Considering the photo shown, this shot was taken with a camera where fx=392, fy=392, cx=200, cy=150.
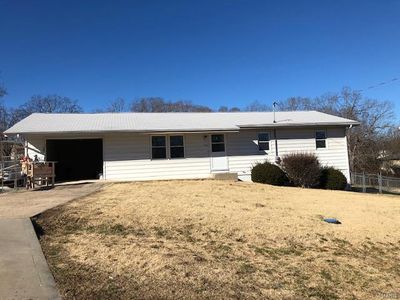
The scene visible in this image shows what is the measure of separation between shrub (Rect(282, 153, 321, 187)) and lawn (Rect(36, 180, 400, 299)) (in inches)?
255

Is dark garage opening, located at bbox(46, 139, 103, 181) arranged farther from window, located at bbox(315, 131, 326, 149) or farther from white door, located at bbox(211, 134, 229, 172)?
window, located at bbox(315, 131, 326, 149)

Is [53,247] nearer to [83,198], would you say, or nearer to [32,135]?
[83,198]

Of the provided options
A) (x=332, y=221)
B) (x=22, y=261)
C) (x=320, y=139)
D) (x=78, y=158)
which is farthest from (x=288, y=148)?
(x=22, y=261)

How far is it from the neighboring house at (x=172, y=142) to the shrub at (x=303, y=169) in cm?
250

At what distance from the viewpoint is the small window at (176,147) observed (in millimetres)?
19516

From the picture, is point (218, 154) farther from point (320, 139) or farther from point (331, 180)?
point (320, 139)

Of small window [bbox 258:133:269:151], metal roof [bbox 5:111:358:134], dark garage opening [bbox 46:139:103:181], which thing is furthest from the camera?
dark garage opening [bbox 46:139:103:181]

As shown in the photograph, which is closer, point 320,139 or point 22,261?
point 22,261

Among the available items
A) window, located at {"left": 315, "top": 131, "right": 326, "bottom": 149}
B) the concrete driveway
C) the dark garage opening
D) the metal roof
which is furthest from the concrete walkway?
window, located at {"left": 315, "top": 131, "right": 326, "bottom": 149}

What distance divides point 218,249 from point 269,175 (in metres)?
11.7

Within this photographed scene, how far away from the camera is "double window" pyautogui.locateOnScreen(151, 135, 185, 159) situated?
19312mm

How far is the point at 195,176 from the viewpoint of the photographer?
63.8 ft

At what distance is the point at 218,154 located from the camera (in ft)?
65.4

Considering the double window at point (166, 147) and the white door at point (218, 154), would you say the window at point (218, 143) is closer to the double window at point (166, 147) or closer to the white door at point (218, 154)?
the white door at point (218, 154)
